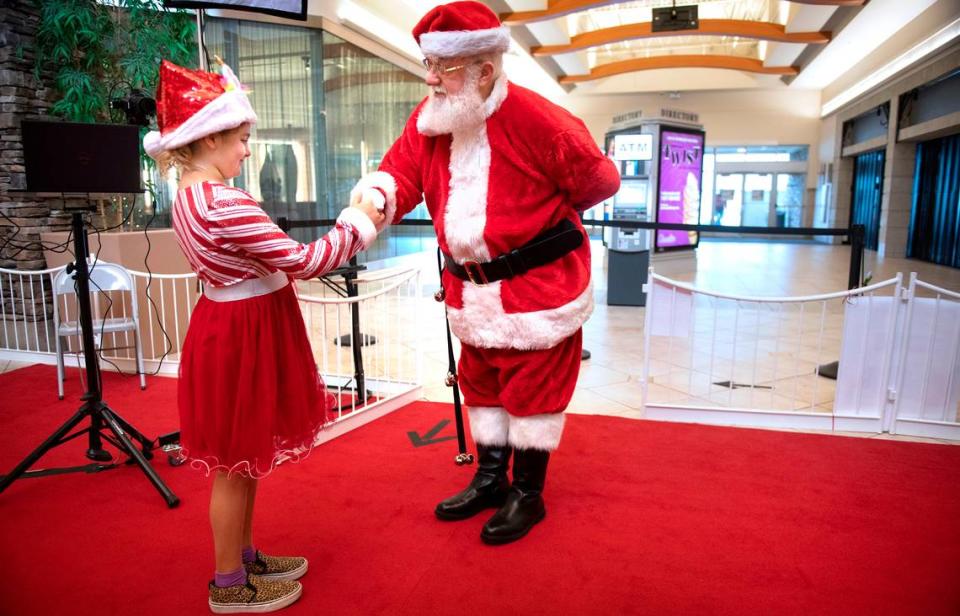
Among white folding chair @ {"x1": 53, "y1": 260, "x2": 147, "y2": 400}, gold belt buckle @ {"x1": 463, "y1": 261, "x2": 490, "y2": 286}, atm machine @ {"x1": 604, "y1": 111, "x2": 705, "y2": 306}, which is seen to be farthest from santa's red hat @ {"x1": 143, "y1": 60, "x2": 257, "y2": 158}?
atm machine @ {"x1": 604, "y1": 111, "x2": 705, "y2": 306}

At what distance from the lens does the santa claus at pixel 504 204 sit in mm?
1684

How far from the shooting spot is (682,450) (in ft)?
8.55

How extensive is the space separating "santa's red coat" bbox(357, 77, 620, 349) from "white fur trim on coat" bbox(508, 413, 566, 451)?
0.82 ft

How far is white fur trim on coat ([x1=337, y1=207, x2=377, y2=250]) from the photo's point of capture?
1483mm

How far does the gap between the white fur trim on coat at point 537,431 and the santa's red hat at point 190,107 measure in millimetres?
1134

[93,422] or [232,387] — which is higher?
[232,387]

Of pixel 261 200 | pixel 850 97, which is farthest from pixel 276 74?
pixel 850 97

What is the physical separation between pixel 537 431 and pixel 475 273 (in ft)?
1.69

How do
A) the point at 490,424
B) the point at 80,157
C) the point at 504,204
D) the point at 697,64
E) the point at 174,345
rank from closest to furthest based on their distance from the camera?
the point at 504,204
the point at 490,424
the point at 80,157
the point at 174,345
the point at 697,64

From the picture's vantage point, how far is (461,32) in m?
1.60

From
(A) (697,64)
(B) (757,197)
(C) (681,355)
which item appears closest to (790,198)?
(B) (757,197)

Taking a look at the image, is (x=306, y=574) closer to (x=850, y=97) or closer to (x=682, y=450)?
(x=682, y=450)

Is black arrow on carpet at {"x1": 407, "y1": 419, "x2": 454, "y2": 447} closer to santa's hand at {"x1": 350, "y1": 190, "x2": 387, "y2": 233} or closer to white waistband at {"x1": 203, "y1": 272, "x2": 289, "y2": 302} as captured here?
santa's hand at {"x1": 350, "y1": 190, "x2": 387, "y2": 233}

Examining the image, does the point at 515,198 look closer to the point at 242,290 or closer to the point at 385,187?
the point at 385,187
